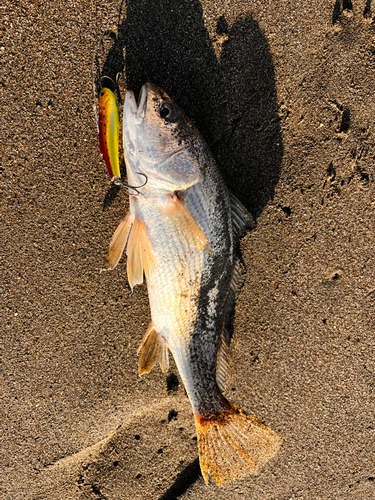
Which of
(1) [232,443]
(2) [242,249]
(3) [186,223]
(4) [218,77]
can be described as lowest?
(1) [232,443]

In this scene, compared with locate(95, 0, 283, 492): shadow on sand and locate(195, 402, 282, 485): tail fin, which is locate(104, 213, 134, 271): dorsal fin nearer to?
locate(95, 0, 283, 492): shadow on sand

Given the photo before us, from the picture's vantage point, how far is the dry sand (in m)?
2.08

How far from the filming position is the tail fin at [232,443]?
79.0 inches

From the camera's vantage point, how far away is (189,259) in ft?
6.15

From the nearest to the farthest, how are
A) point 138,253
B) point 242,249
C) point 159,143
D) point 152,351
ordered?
point 159,143 < point 138,253 < point 152,351 < point 242,249

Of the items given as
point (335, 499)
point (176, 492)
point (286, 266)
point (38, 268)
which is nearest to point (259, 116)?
point (286, 266)

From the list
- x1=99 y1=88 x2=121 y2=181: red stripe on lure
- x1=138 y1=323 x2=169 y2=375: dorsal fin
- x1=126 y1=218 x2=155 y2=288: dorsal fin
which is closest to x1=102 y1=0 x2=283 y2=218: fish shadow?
x1=99 y1=88 x2=121 y2=181: red stripe on lure

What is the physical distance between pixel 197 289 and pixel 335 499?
7.79ft

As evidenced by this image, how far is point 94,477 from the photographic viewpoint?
7.59 feet

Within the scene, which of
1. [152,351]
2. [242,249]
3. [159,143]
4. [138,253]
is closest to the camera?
[159,143]

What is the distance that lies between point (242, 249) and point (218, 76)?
1.36 metres

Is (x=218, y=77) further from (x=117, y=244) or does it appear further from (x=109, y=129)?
(x=117, y=244)

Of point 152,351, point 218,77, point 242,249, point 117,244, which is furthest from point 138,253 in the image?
point 218,77

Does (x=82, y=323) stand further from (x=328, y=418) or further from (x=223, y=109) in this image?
(x=328, y=418)
